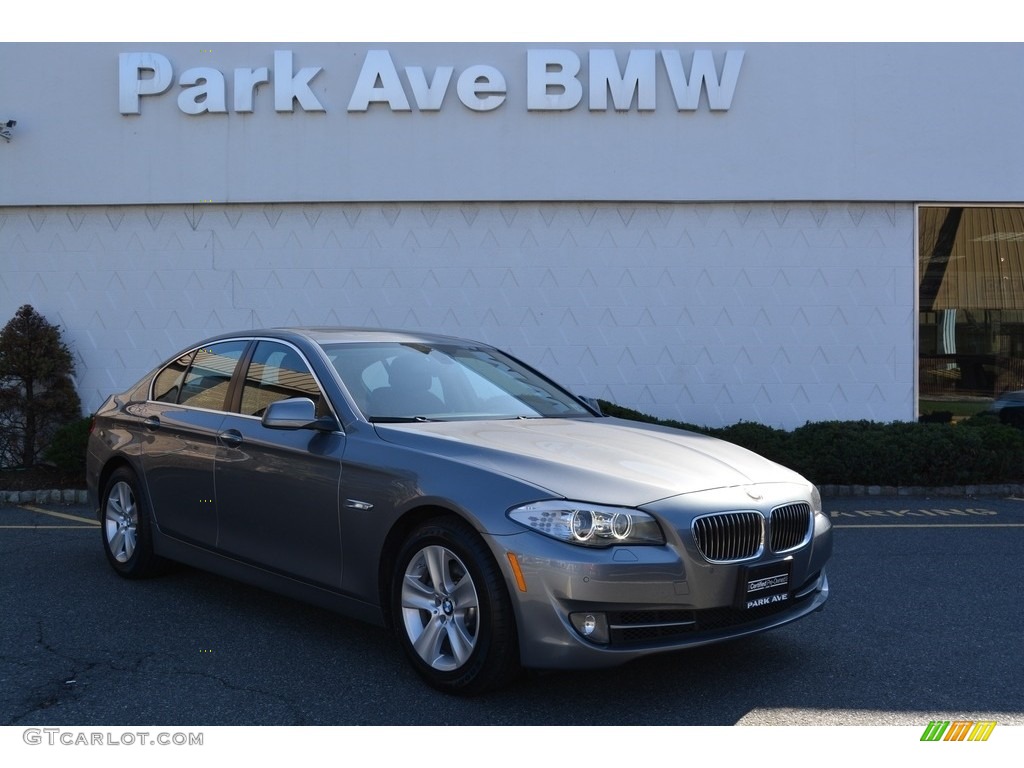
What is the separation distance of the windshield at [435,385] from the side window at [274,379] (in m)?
0.18

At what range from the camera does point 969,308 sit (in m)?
13.3

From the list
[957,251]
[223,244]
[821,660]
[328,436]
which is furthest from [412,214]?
[821,660]

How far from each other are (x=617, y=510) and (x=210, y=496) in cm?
269

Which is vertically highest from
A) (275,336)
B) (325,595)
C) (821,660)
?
(275,336)

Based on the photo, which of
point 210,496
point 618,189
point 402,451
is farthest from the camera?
point 618,189

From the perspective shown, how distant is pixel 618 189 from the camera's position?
12719 mm

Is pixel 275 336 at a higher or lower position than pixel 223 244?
lower

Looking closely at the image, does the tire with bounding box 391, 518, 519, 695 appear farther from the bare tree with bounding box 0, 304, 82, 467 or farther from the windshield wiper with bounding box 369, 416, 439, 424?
the bare tree with bounding box 0, 304, 82, 467

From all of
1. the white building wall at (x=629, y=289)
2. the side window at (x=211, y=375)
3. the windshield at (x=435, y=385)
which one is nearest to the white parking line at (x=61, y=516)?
the white building wall at (x=629, y=289)

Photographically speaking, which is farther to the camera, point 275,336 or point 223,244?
point 223,244


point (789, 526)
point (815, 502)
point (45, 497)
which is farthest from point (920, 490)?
point (45, 497)

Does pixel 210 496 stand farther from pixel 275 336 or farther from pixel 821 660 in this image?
pixel 821 660

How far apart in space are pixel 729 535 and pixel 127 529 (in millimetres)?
4162

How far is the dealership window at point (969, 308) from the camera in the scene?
13.0 meters
